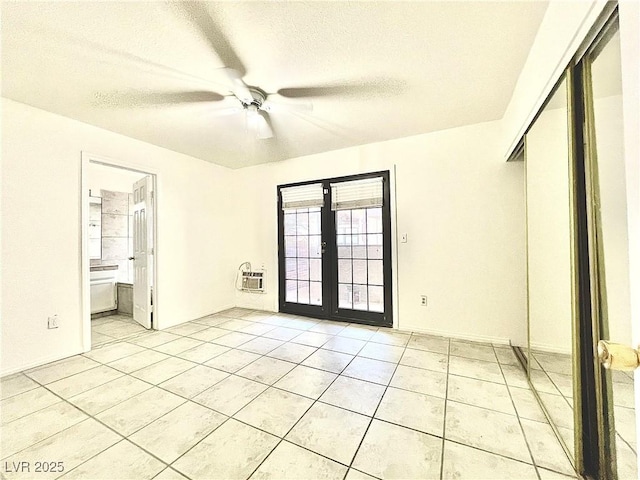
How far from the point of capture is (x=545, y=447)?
4.51 feet

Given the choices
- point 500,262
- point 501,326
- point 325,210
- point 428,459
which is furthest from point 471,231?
point 428,459

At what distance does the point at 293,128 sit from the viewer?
2.94m

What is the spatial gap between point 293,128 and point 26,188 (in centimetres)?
263

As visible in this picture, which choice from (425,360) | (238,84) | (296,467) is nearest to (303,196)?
(238,84)

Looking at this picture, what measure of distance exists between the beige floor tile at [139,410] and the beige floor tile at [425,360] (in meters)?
1.93

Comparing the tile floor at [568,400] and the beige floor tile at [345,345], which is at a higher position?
the tile floor at [568,400]

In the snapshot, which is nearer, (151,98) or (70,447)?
(70,447)

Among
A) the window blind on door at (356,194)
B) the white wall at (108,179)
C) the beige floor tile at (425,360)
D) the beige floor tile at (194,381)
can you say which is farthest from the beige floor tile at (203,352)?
the white wall at (108,179)

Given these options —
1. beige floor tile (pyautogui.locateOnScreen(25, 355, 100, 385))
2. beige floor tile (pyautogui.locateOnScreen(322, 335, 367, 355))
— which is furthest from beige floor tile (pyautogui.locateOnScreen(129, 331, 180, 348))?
beige floor tile (pyautogui.locateOnScreen(322, 335, 367, 355))

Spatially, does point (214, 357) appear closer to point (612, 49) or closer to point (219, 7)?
point (219, 7)

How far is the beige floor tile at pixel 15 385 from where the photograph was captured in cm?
195

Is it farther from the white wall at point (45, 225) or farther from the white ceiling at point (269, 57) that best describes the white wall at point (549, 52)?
the white wall at point (45, 225)

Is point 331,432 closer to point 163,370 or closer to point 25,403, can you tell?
point 163,370

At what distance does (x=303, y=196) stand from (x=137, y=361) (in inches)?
111
